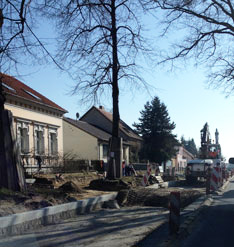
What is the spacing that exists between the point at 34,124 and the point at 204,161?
14.1m

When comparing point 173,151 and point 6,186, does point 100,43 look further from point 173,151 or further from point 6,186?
point 173,151

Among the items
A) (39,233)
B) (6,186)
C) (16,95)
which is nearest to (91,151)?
(16,95)

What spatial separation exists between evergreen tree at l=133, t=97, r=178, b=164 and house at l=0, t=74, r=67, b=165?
2686cm

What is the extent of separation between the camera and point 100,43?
56.9ft

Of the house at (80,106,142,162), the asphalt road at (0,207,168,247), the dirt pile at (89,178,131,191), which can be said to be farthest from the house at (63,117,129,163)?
the asphalt road at (0,207,168,247)

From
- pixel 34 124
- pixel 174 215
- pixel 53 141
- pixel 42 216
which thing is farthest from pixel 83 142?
pixel 174 215

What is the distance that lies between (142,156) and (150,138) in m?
3.06

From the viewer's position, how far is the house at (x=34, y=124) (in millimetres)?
27469

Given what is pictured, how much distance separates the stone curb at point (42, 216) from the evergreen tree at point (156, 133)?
4758cm

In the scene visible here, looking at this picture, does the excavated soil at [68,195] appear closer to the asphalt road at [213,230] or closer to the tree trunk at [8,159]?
the tree trunk at [8,159]

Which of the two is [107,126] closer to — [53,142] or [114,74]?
[53,142]

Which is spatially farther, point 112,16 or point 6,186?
point 112,16

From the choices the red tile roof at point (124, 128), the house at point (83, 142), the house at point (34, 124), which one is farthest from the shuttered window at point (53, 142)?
the red tile roof at point (124, 128)

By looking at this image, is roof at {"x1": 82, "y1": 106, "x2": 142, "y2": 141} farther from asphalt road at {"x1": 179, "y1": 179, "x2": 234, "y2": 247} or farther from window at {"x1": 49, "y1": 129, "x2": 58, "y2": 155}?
asphalt road at {"x1": 179, "y1": 179, "x2": 234, "y2": 247}
